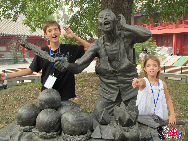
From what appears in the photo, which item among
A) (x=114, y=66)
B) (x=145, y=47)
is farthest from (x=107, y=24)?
(x=145, y=47)

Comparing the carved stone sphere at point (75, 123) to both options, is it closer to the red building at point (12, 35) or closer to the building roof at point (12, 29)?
the building roof at point (12, 29)

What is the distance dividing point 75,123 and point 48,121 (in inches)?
11.8

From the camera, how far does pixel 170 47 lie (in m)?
23.9

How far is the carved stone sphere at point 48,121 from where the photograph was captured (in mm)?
2117

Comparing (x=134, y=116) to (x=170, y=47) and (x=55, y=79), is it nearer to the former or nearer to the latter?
(x=55, y=79)

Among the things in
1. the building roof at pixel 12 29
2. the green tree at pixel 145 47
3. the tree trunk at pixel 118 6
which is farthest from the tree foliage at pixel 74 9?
the building roof at pixel 12 29

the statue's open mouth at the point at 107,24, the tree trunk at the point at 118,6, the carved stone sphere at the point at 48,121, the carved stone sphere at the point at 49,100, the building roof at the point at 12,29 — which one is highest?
the building roof at the point at 12,29

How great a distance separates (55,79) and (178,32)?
2139cm

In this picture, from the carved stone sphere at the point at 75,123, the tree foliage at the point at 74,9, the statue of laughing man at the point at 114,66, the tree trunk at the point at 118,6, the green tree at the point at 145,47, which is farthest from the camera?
the green tree at the point at 145,47

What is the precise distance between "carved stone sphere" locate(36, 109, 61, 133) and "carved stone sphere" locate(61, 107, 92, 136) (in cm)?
9

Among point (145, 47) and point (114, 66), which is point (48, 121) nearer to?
point (114, 66)

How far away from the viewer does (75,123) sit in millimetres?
2035

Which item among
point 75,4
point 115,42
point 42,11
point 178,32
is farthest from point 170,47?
point 115,42

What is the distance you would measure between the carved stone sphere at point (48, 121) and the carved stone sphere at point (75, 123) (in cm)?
9
